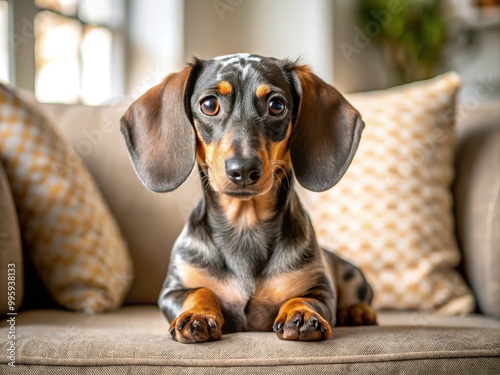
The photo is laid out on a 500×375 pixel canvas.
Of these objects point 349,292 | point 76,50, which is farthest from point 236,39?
point 349,292

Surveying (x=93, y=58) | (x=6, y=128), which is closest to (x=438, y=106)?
(x=6, y=128)

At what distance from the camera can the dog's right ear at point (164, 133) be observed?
4.54 ft

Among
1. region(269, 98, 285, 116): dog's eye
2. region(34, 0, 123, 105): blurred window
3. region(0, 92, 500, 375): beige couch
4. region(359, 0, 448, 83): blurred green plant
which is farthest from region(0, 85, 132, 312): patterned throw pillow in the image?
region(359, 0, 448, 83): blurred green plant

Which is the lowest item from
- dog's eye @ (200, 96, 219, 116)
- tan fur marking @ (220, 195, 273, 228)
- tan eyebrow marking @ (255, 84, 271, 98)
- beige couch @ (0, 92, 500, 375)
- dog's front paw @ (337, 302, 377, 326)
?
dog's front paw @ (337, 302, 377, 326)

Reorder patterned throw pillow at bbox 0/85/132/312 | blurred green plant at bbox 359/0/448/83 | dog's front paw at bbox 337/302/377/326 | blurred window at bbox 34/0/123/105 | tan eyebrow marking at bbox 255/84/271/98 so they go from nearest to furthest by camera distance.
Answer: tan eyebrow marking at bbox 255/84/271/98 → dog's front paw at bbox 337/302/377/326 → patterned throw pillow at bbox 0/85/132/312 → blurred window at bbox 34/0/123/105 → blurred green plant at bbox 359/0/448/83

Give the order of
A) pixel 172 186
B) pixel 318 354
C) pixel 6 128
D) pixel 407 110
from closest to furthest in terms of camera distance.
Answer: pixel 318 354, pixel 172 186, pixel 6 128, pixel 407 110

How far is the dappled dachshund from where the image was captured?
53.2 inches

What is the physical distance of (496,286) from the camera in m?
1.82

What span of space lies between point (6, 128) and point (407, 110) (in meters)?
1.25

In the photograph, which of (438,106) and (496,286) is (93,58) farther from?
(496,286)

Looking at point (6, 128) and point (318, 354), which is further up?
point (6, 128)

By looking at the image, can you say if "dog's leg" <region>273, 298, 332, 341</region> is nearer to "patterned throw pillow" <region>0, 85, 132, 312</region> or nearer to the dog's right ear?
the dog's right ear

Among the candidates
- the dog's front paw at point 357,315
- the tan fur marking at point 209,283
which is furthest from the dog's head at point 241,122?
the dog's front paw at point 357,315

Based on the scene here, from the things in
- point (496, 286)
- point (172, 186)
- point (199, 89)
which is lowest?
point (496, 286)
